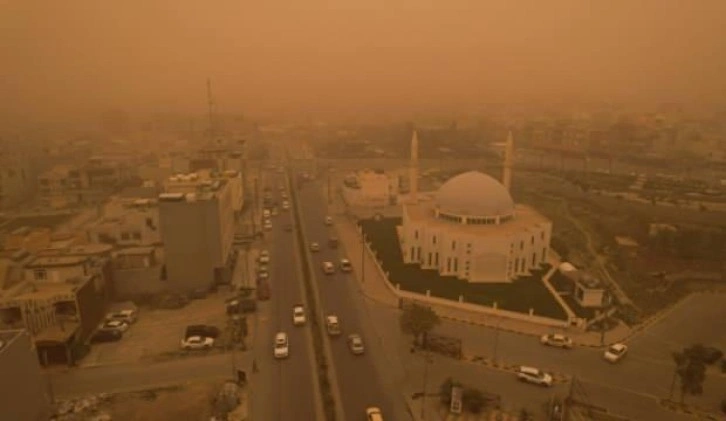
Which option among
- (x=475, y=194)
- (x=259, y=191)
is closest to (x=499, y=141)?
(x=259, y=191)

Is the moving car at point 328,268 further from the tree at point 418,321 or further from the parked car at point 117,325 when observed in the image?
the parked car at point 117,325

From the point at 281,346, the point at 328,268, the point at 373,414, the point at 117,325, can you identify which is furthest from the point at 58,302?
the point at 373,414

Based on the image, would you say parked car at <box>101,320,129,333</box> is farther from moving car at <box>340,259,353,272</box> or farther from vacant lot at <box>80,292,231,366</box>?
moving car at <box>340,259,353,272</box>

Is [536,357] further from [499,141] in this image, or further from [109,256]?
[499,141]

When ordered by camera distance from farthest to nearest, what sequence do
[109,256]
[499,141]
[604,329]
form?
1. [499,141]
2. [109,256]
3. [604,329]

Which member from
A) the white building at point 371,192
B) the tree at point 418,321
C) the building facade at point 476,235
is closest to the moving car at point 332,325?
the tree at point 418,321

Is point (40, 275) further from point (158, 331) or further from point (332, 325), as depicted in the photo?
point (332, 325)

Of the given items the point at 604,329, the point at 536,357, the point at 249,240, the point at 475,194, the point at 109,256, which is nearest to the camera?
the point at 536,357

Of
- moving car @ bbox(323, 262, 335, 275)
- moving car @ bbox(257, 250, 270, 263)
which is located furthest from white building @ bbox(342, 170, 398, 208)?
moving car @ bbox(323, 262, 335, 275)
